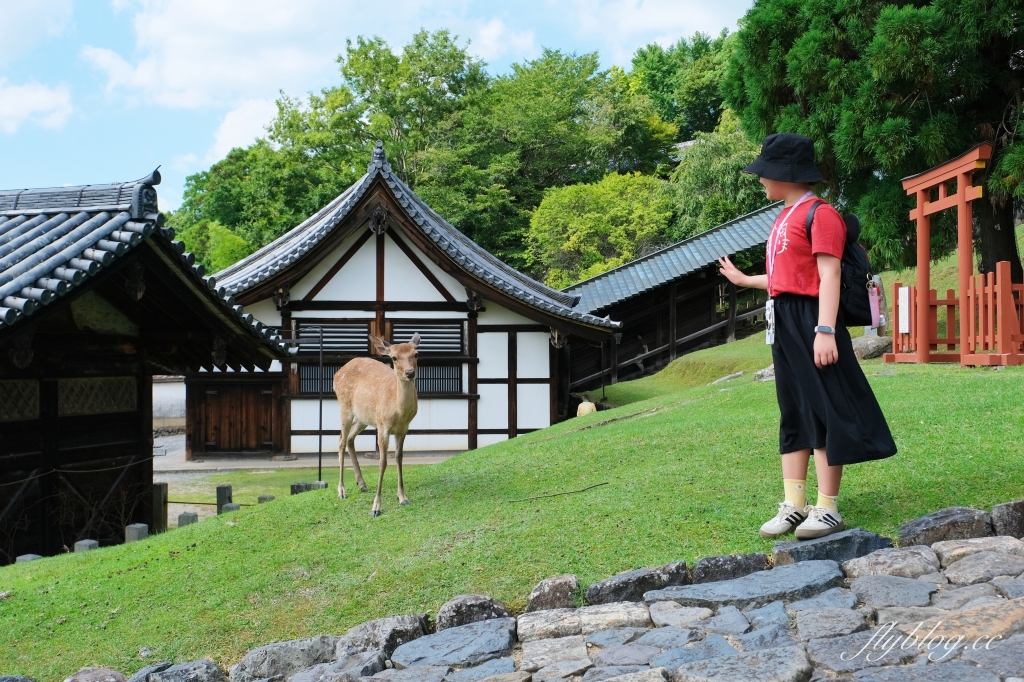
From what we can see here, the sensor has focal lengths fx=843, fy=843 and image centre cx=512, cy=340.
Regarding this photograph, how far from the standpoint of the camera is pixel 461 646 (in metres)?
4.62

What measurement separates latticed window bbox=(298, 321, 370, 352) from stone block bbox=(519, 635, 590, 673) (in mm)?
14288

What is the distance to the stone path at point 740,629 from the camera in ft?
12.0

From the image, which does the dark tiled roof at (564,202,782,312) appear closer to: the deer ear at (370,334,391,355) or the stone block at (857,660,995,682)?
the deer ear at (370,334,391,355)

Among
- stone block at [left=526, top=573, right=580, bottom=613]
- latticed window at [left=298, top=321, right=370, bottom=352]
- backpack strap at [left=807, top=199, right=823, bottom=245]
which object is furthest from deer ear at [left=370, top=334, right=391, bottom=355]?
latticed window at [left=298, top=321, right=370, bottom=352]

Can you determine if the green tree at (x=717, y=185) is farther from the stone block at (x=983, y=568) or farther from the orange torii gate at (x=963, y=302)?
the stone block at (x=983, y=568)

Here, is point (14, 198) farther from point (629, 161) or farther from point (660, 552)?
point (629, 161)

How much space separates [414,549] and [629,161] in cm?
3639

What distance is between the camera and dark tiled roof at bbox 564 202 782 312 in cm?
2519

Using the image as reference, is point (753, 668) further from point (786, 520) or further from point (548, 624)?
point (786, 520)

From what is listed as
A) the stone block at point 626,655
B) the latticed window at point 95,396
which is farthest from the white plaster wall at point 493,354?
the stone block at point 626,655

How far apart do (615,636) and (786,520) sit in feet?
5.24

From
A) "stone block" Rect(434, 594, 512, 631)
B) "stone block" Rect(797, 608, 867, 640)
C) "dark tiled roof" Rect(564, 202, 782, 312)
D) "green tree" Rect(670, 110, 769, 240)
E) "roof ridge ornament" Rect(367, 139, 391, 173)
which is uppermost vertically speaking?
"green tree" Rect(670, 110, 769, 240)

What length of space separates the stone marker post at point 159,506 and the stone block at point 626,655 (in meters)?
7.52

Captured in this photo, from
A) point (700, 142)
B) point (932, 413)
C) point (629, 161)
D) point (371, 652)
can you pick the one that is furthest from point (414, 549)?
point (629, 161)
